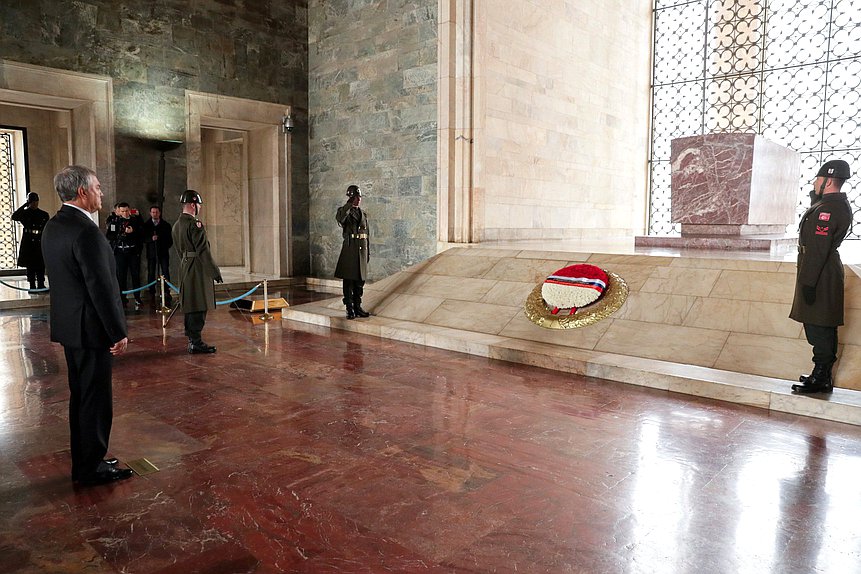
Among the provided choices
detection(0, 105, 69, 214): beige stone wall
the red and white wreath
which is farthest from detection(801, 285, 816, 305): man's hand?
detection(0, 105, 69, 214): beige stone wall

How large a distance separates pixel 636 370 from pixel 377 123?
7.92m

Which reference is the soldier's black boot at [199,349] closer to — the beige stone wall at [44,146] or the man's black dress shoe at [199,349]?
the man's black dress shoe at [199,349]

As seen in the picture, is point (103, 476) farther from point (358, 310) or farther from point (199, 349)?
point (358, 310)

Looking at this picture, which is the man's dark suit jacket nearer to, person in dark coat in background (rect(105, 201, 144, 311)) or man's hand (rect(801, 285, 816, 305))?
man's hand (rect(801, 285, 816, 305))

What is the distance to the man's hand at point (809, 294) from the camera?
4.82 metres

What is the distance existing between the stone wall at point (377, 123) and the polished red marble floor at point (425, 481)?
20.1 feet

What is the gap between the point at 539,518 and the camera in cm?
309

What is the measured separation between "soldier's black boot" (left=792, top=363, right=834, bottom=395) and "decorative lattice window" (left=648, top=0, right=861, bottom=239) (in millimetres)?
9194

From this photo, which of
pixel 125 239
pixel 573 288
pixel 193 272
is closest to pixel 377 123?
pixel 125 239

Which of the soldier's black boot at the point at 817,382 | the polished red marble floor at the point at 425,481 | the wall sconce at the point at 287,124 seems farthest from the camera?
the wall sconce at the point at 287,124

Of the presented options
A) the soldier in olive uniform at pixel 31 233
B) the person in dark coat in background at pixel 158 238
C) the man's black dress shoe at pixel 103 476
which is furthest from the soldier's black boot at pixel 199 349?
the soldier in olive uniform at pixel 31 233

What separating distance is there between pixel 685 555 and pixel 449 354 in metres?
4.28

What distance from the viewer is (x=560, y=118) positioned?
43.2 ft

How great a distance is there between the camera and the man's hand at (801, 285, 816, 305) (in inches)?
190
